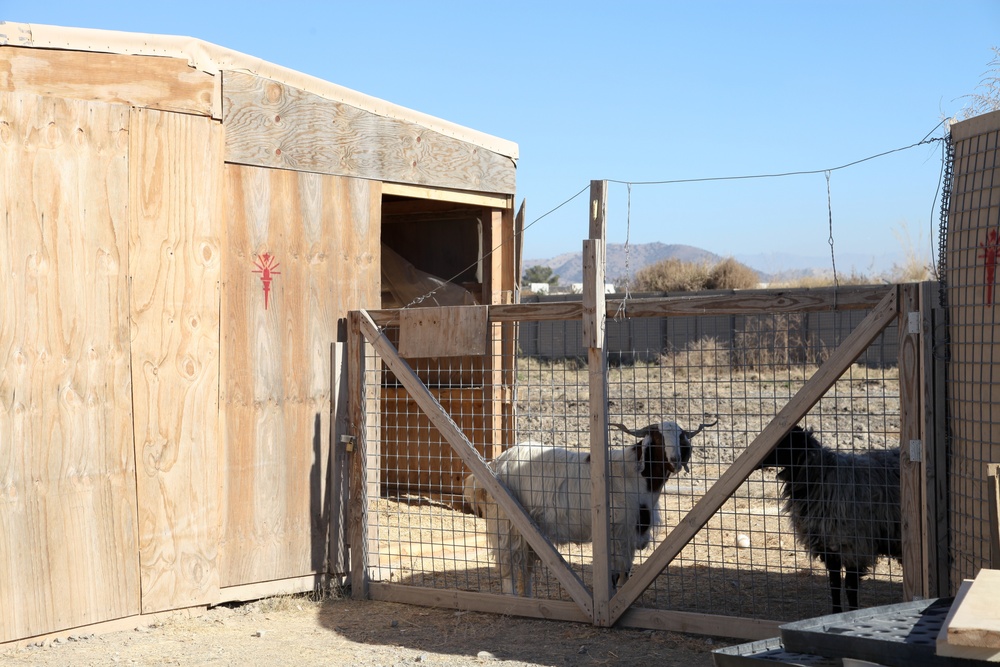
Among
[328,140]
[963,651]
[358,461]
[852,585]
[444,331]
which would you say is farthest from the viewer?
[328,140]

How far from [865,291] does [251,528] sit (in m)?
4.45

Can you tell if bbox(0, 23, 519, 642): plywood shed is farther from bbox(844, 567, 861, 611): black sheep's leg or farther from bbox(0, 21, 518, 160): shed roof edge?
bbox(844, 567, 861, 611): black sheep's leg

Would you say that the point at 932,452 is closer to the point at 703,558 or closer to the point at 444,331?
the point at 444,331

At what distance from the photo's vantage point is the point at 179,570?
6.45 m

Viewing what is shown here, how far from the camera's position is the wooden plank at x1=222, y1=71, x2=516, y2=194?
688 cm

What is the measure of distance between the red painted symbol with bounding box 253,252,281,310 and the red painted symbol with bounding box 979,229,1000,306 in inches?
185

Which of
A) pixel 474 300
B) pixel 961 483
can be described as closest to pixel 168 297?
pixel 474 300

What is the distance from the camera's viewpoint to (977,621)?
7.88 ft

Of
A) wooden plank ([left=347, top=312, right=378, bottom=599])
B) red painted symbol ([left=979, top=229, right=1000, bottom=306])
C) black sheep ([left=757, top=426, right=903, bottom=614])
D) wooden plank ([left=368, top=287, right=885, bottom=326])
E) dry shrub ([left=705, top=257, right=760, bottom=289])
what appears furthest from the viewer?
dry shrub ([left=705, top=257, right=760, bottom=289])

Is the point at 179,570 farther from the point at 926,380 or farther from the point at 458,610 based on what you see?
the point at 926,380

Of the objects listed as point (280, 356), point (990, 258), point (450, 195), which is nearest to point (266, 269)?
point (280, 356)

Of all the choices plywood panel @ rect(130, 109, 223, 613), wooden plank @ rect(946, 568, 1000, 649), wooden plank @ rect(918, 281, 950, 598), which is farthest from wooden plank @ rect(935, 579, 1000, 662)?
plywood panel @ rect(130, 109, 223, 613)

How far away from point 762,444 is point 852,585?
1325 millimetres

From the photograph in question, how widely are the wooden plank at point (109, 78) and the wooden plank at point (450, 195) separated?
6.32 ft
